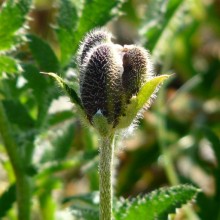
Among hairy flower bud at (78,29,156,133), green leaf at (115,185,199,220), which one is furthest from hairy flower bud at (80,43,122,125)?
green leaf at (115,185,199,220)

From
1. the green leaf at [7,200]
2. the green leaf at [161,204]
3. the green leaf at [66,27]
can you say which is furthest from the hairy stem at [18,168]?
the green leaf at [161,204]

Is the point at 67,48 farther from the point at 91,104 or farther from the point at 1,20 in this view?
the point at 91,104

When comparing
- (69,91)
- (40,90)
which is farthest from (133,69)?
(40,90)

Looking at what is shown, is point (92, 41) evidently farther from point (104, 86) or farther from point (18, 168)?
point (18, 168)

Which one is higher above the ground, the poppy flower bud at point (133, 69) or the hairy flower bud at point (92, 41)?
the hairy flower bud at point (92, 41)

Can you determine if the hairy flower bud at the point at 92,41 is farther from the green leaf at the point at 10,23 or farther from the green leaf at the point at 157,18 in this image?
the green leaf at the point at 157,18

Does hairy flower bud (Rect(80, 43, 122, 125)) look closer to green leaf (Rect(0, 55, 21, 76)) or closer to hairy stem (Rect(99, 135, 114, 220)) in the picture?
hairy stem (Rect(99, 135, 114, 220))
